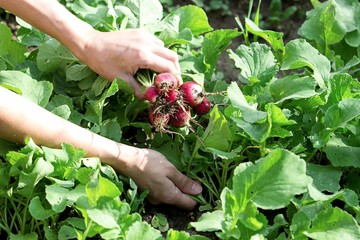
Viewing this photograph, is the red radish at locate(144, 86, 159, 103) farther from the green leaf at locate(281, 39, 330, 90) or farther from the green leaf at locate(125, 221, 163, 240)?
the green leaf at locate(125, 221, 163, 240)

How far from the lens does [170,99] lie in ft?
6.88

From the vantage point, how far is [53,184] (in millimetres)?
1882

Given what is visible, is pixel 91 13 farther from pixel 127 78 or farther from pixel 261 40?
pixel 261 40

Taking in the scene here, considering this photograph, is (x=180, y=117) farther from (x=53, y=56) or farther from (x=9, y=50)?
(x=9, y=50)

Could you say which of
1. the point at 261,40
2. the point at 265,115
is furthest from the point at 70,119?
the point at 261,40

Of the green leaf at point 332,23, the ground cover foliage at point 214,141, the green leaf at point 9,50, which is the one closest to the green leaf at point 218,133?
the ground cover foliage at point 214,141

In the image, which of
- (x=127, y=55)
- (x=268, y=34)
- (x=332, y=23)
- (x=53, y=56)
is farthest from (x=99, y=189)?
(x=332, y=23)

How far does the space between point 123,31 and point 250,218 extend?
75 cm

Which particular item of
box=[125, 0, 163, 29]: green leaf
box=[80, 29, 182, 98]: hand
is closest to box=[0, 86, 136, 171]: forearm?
box=[80, 29, 182, 98]: hand

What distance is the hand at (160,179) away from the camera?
6.55 feet

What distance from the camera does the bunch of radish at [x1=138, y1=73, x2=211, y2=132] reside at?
2.07 meters

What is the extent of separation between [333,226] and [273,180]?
20 centimetres

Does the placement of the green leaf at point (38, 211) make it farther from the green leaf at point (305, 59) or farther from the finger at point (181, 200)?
the green leaf at point (305, 59)

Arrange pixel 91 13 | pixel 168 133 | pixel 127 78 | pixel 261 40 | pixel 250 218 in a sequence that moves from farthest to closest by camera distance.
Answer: pixel 261 40 < pixel 91 13 < pixel 168 133 < pixel 127 78 < pixel 250 218
